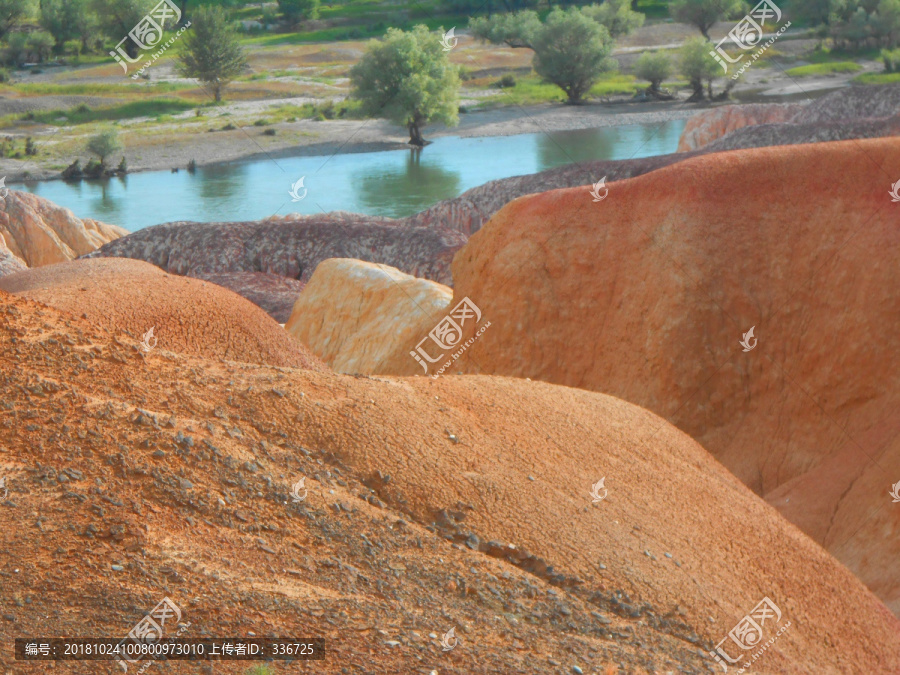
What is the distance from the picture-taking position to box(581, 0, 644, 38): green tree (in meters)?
74.7

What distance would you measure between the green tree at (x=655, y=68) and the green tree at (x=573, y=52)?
2.45 metres

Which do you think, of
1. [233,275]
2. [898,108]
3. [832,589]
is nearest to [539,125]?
[898,108]

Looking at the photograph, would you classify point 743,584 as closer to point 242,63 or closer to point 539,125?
point 539,125

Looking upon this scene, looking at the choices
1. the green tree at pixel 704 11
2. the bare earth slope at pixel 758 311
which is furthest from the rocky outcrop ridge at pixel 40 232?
the green tree at pixel 704 11

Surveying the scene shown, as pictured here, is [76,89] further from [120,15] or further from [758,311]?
[758,311]

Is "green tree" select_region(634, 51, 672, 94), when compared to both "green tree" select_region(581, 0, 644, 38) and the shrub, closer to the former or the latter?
"green tree" select_region(581, 0, 644, 38)

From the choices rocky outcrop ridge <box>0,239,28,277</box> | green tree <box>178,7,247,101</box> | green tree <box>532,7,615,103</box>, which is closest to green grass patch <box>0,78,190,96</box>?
green tree <box>178,7,247,101</box>

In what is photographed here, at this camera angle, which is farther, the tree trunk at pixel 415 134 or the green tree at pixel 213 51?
the green tree at pixel 213 51

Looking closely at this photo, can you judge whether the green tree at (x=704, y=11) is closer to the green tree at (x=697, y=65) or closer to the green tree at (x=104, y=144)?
the green tree at (x=697, y=65)

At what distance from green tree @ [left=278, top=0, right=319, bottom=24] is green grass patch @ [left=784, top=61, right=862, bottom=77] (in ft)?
125

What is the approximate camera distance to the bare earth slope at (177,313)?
11.4 m

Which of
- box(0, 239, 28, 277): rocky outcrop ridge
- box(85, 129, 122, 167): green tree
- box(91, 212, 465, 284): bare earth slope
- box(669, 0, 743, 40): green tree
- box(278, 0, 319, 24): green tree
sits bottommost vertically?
box(91, 212, 465, 284): bare earth slope

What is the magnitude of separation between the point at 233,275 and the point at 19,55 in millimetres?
47849
